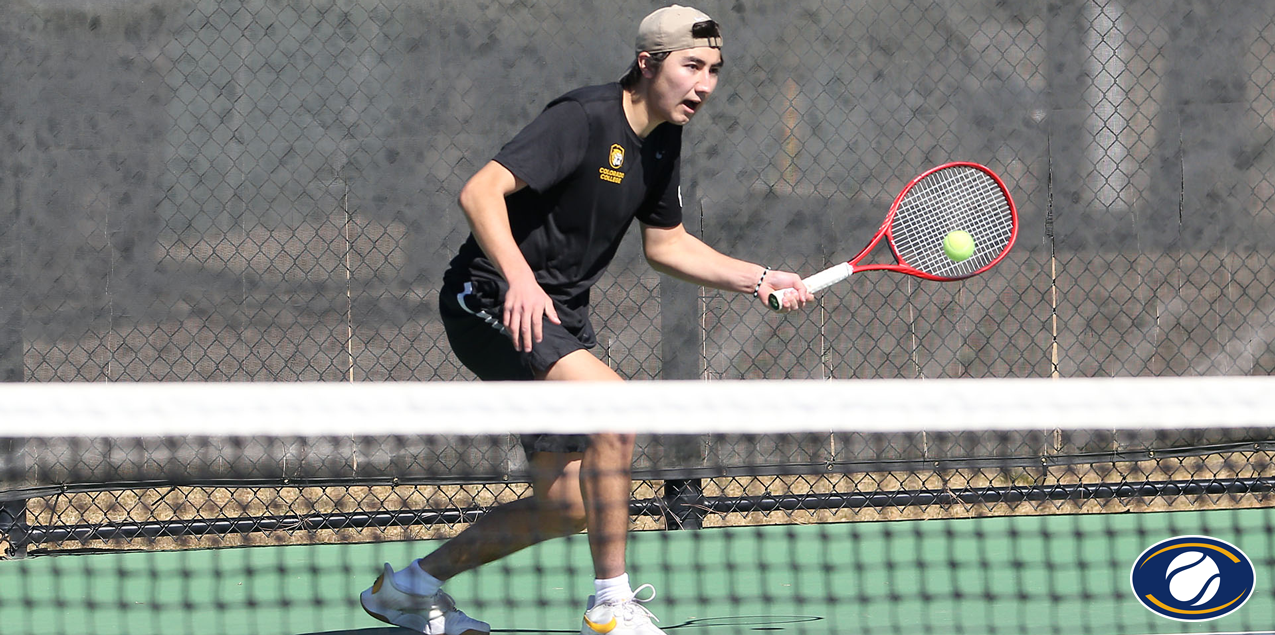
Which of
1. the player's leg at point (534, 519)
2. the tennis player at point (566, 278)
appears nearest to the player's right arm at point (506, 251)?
the tennis player at point (566, 278)

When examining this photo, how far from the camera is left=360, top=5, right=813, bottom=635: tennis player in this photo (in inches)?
94.7

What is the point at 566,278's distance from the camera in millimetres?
2643

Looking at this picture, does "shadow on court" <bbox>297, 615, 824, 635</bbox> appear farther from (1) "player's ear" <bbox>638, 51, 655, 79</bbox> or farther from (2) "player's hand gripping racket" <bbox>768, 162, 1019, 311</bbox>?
(1) "player's ear" <bbox>638, 51, 655, 79</bbox>

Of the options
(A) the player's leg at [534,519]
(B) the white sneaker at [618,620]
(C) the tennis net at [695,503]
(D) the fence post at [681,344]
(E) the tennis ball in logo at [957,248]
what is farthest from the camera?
(D) the fence post at [681,344]

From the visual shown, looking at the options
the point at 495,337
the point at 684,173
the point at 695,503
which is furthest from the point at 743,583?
the point at 684,173

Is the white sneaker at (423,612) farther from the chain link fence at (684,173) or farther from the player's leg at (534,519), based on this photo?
the chain link fence at (684,173)

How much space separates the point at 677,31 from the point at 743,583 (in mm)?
1651

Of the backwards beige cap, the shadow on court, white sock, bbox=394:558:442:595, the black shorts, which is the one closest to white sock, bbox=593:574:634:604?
the black shorts

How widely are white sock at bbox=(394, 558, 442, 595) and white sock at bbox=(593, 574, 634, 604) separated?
1.26 feet

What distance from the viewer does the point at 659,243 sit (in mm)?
2877

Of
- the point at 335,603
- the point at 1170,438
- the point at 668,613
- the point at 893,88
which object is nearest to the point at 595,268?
the point at 668,613

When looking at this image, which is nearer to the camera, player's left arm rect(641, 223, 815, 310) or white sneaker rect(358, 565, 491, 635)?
white sneaker rect(358, 565, 491, 635)

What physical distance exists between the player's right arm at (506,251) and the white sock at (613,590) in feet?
1.53

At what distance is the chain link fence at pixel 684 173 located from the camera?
4125 millimetres
